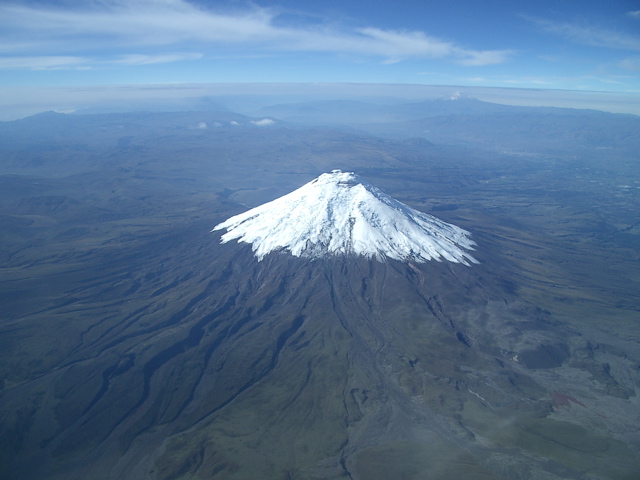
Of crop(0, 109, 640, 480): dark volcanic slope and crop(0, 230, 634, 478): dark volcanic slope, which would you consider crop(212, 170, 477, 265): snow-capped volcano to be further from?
crop(0, 230, 634, 478): dark volcanic slope

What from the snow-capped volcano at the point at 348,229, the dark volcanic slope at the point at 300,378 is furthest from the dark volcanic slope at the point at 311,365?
the snow-capped volcano at the point at 348,229

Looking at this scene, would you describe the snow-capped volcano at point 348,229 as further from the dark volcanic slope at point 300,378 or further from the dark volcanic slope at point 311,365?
the dark volcanic slope at point 300,378

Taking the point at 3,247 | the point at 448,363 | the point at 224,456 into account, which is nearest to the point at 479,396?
the point at 448,363

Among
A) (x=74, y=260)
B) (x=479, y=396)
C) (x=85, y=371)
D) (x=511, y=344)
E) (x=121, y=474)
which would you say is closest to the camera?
(x=121, y=474)

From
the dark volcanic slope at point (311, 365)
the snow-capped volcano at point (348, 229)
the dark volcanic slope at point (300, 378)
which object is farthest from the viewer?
the snow-capped volcano at point (348, 229)

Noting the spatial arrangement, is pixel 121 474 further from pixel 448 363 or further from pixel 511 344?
pixel 511 344

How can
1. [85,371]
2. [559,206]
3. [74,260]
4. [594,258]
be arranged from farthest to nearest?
[559,206], [594,258], [74,260], [85,371]
